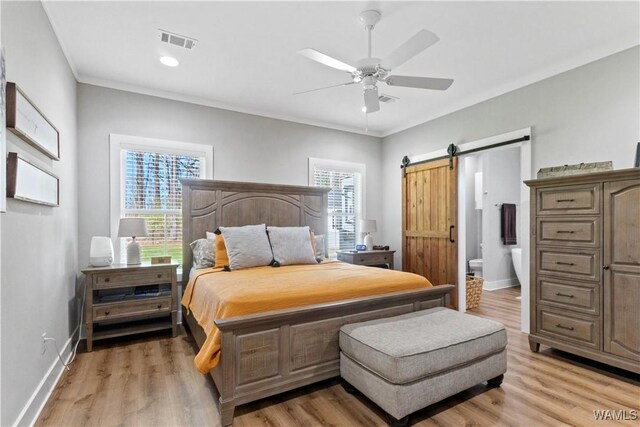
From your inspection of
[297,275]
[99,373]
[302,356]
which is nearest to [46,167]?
[99,373]

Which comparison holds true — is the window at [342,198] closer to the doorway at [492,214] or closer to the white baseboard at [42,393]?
the doorway at [492,214]

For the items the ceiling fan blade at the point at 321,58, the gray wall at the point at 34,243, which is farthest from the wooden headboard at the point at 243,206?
the ceiling fan blade at the point at 321,58

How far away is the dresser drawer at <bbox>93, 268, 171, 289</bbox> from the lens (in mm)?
3145

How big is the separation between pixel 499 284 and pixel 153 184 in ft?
19.4

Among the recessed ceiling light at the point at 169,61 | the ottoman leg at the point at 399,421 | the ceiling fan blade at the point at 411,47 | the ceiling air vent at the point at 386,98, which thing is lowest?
the ottoman leg at the point at 399,421

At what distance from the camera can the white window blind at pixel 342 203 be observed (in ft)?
17.1

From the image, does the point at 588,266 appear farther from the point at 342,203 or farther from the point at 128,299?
the point at 128,299

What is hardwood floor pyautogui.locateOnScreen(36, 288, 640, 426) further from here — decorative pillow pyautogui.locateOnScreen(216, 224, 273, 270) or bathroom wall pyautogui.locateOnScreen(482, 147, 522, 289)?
bathroom wall pyautogui.locateOnScreen(482, 147, 522, 289)

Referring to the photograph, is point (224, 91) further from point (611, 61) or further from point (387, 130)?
point (611, 61)

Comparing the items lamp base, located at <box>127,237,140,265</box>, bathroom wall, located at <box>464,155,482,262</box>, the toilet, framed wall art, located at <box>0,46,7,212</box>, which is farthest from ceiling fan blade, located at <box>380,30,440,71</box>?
the toilet

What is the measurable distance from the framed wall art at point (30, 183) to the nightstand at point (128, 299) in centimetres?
94

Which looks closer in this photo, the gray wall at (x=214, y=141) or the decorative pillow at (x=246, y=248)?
the decorative pillow at (x=246, y=248)

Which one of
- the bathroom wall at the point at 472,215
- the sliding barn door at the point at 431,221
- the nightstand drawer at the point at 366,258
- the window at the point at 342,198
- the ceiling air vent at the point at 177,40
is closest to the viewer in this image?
the ceiling air vent at the point at 177,40

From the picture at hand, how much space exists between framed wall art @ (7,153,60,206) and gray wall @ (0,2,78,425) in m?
0.06
